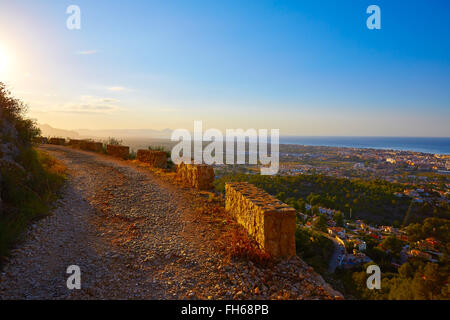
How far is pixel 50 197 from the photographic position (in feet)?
18.9

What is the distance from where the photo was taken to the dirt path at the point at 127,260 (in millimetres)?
3027

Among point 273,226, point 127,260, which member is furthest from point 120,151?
point 273,226

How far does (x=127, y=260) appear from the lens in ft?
12.4

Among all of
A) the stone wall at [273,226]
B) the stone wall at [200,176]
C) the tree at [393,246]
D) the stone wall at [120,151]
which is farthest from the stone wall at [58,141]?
the tree at [393,246]

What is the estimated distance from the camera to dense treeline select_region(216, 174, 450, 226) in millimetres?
15344

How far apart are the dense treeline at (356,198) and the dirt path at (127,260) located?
21.3ft

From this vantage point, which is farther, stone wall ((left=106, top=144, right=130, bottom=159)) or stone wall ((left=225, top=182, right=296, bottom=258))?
stone wall ((left=106, top=144, right=130, bottom=159))

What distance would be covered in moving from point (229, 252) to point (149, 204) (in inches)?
135

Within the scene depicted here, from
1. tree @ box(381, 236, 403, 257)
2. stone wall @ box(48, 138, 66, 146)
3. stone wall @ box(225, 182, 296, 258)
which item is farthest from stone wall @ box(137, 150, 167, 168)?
stone wall @ box(48, 138, 66, 146)

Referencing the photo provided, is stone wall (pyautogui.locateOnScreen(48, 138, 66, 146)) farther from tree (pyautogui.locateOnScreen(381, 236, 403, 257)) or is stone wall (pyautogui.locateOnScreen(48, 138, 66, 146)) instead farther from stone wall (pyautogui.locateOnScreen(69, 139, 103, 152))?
tree (pyautogui.locateOnScreen(381, 236, 403, 257))

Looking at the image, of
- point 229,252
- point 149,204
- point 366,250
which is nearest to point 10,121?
point 149,204

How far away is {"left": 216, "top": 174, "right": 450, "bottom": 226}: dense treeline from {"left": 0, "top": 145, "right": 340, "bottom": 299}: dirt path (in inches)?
256

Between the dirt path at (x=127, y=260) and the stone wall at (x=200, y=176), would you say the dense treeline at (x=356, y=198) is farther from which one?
the dirt path at (x=127, y=260)
